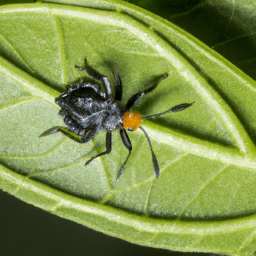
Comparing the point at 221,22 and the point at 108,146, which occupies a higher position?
the point at 221,22

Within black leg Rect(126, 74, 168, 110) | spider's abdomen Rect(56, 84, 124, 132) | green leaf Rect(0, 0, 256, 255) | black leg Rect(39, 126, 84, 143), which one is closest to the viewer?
green leaf Rect(0, 0, 256, 255)

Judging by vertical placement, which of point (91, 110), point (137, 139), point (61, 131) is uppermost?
point (91, 110)

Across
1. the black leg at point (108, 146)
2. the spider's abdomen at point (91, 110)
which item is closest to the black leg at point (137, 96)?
the spider's abdomen at point (91, 110)

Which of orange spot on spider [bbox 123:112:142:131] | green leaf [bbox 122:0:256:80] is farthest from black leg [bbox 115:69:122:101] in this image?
green leaf [bbox 122:0:256:80]

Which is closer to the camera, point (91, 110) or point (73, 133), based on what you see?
point (73, 133)

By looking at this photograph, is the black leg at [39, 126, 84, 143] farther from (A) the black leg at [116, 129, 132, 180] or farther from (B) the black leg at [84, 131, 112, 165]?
(A) the black leg at [116, 129, 132, 180]

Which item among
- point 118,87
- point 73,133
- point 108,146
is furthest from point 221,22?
point 73,133

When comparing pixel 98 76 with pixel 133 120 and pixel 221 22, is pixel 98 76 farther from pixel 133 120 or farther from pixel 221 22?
pixel 221 22
